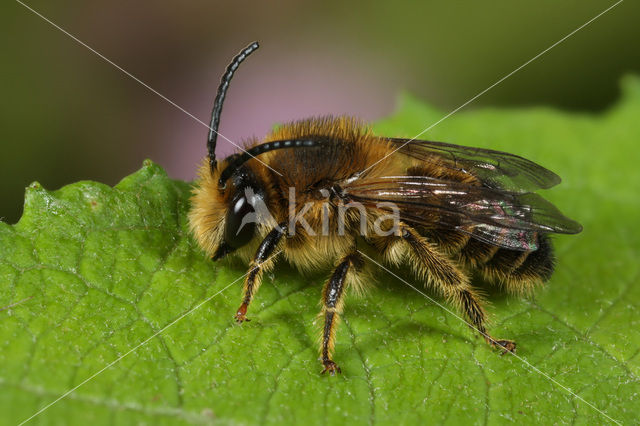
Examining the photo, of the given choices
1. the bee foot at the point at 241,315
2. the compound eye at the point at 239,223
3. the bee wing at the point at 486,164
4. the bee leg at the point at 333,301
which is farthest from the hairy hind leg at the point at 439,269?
the bee foot at the point at 241,315

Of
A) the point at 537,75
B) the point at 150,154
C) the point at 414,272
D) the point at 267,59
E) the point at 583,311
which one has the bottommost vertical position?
the point at 150,154

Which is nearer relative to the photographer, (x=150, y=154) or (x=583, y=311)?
(x=583, y=311)

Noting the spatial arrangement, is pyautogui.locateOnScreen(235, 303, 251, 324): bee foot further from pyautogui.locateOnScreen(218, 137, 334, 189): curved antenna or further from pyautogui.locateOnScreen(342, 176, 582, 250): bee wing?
pyautogui.locateOnScreen(342, 176, 582, 250): bee wing

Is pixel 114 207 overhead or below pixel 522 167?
below

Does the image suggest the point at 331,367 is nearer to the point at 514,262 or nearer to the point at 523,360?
the point at 523,360

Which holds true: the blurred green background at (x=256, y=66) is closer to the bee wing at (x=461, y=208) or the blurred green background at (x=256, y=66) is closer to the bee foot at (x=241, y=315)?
the bee wing at (x=461, y=208)

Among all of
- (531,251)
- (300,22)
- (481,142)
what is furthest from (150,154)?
(531,251)

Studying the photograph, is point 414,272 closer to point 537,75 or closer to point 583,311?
point 583,311

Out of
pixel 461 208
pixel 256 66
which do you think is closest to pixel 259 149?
pixel 461 208
